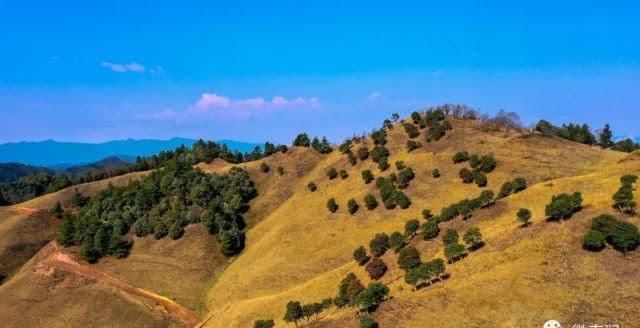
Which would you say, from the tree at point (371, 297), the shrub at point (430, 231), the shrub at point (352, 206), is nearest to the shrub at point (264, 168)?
the shrub at point (352, 206)

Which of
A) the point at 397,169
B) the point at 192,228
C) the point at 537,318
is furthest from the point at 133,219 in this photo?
the point at 537,318

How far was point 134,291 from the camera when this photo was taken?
10362 cm

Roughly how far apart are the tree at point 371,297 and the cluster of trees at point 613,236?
82.5 ft

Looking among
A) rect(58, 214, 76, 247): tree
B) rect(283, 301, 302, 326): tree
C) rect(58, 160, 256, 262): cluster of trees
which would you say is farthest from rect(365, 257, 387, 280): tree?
rect(58, 214, 76, 247): tree

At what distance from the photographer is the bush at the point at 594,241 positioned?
2347 inches

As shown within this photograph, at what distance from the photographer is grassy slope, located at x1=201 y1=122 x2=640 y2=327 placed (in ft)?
184

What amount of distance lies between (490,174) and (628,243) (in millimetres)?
53737

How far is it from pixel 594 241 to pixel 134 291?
85033mm

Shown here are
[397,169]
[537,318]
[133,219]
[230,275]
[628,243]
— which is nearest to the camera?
[537,318]

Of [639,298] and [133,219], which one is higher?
[133,219]

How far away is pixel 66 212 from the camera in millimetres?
154875

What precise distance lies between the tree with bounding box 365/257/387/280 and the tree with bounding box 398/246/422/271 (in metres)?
5.23

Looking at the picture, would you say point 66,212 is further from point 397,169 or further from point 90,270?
point 397,169

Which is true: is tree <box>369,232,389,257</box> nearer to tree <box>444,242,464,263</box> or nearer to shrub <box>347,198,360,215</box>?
tree <box>444,242,464,263</box>
